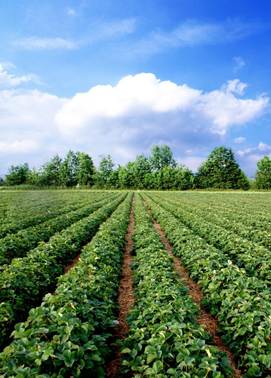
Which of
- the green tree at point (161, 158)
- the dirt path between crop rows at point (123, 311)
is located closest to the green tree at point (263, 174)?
the green tree at point (161, 158)

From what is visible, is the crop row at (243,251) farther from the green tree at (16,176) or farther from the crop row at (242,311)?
the green tree at (16,176)

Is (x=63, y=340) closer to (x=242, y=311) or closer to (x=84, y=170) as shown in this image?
(x=242, y=311)

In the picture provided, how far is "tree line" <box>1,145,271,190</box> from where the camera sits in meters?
70.2

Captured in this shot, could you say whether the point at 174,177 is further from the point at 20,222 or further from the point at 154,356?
the point at 154,356

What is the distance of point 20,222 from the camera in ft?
39.9

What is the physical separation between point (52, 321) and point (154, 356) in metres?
1.35

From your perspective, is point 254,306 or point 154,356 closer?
point 154,356

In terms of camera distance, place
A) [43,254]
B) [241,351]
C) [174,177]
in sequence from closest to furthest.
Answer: [241,351]
[43,254]
[174,177]

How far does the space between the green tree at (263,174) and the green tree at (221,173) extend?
3452mm

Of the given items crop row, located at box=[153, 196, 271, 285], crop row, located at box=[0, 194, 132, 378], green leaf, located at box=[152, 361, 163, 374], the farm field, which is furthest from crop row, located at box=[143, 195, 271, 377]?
crop row, located at box=[0, 194, 132, 378]

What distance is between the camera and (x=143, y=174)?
76.3m

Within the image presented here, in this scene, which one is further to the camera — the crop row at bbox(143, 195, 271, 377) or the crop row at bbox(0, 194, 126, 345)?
the crop row at bbox(0, 194, 126, 345)

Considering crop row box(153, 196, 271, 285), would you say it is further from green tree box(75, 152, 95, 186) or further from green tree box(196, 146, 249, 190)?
green tree box(75, 152, 95, 186)

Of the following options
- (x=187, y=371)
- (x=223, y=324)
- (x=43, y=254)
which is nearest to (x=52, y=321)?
(x=187, y=371)
